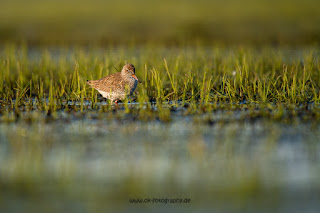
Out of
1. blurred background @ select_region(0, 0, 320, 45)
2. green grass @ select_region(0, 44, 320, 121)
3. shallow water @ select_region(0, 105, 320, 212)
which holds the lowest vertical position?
shallow water @ select_region(0, 105, 320, 212)

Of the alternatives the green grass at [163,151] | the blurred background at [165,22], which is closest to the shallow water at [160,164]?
the green grass at [163,151]

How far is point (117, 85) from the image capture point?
10.6 meters

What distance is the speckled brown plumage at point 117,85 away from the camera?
10547 millimetres

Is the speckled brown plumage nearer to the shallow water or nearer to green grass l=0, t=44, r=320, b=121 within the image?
green grass l=0, t=44, r=320, b=121

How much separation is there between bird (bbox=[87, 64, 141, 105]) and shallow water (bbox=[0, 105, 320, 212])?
1779 mm

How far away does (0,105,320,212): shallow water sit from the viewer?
194 inches

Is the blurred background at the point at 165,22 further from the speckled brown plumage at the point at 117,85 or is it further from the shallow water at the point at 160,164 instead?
the shallow water at the point at 160,164

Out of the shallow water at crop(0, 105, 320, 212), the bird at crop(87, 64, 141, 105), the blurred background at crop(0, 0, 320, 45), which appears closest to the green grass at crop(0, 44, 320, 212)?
the shallow water at crop(0, 105, 320, 212)

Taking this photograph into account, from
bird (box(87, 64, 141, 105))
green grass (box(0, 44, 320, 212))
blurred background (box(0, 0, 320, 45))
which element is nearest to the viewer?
green grass (box(0, 44, 320, 212))

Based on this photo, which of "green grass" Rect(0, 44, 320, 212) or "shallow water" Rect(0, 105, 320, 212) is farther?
"green grass" Rect(0, 44, 320, 212)

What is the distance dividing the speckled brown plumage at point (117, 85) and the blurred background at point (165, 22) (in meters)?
11.6

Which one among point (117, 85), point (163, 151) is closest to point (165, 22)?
point (117, 85)

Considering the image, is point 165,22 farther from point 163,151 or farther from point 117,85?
point 163,151

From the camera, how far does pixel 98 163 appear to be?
20.3ft
